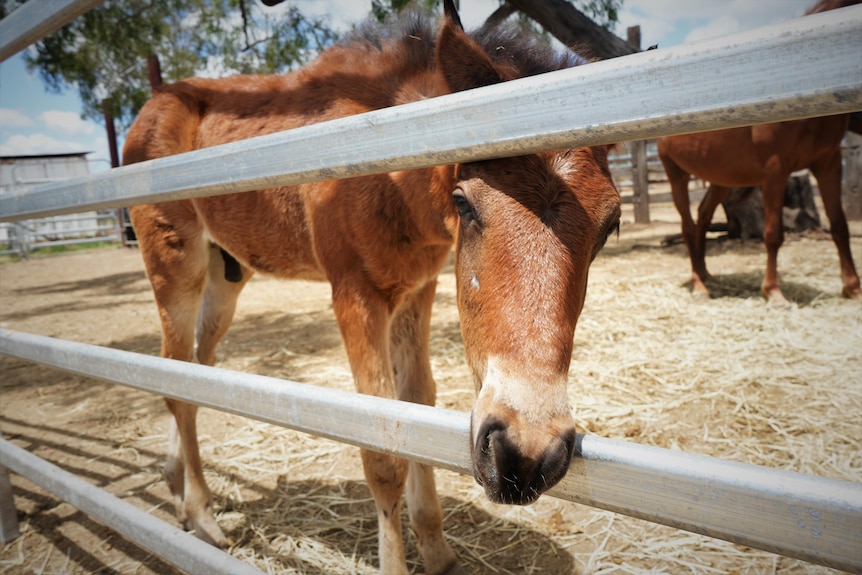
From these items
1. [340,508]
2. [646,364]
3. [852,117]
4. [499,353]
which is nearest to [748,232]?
[852,117]

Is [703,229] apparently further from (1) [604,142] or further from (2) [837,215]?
(1) [604,142]

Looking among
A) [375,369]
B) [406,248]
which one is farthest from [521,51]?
[375,369]

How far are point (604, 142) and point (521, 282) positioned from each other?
0.48m

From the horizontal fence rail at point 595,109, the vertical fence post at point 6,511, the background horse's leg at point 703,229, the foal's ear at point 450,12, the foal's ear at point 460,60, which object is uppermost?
the foal's ear at point 450,12

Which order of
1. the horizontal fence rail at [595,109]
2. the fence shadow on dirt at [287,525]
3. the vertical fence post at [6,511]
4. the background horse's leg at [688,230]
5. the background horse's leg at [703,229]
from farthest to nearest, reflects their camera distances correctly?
the background horse's leg at [703,229] < the background horse's leg at [688,230] < the vertical fence post at [6,511] < the fence shadow on dirt at [287,525] < the horizontal fence rail at [595,109]

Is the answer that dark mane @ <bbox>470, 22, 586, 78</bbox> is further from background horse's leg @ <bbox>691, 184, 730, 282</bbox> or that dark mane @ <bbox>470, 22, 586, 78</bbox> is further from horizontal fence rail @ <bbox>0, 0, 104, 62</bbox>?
background horse's leg @ <bbox>691, 184, 730, 282</bbox>

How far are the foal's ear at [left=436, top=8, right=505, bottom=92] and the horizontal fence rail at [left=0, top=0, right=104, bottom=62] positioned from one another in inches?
43.1

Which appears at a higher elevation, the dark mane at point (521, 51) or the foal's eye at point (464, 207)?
the dark mane at point (521, 51)

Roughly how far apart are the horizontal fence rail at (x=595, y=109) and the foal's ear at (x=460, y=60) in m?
0.61

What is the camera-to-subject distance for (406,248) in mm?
2117

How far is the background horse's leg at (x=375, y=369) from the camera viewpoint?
2.06 meters

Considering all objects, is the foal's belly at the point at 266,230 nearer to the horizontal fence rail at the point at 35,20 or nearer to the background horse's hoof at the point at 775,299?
the horizontal fence rail at the point at 35,20

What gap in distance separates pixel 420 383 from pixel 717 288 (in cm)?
497

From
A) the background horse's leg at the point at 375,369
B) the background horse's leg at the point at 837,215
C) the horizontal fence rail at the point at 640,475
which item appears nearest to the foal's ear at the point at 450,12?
the background horse's leg at the point at 375,369
